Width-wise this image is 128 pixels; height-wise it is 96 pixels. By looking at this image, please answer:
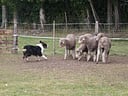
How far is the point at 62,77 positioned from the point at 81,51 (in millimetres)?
4969

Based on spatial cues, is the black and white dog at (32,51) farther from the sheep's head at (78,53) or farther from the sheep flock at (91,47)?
the sheep's head at (78,53)

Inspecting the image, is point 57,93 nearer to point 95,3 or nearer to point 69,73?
point 69,73

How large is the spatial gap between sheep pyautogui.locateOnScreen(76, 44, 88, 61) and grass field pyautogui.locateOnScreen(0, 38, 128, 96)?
0.45 metres

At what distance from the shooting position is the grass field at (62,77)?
10.3 m

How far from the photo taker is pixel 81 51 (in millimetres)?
17531

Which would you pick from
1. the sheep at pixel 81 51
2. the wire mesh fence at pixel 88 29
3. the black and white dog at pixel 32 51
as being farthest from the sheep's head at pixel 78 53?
the wire mesh fence at pixel 88 29

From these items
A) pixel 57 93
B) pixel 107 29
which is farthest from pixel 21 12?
pixel 57 93

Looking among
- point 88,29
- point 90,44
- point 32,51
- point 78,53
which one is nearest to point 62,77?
point 90,44

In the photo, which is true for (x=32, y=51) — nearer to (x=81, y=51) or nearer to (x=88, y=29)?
(x=81, y=51)

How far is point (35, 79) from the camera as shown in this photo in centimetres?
1224

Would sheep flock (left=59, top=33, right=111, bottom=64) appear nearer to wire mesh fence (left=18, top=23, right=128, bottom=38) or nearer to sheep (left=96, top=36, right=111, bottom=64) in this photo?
sheep (left=96, top=36, right=111, bottom=64)

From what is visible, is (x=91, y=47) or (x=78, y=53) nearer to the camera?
(x=91, y=47)

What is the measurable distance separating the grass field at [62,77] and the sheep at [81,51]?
17.8 inches

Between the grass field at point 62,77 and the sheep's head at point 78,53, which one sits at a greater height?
the sheep's head at point 78,53
